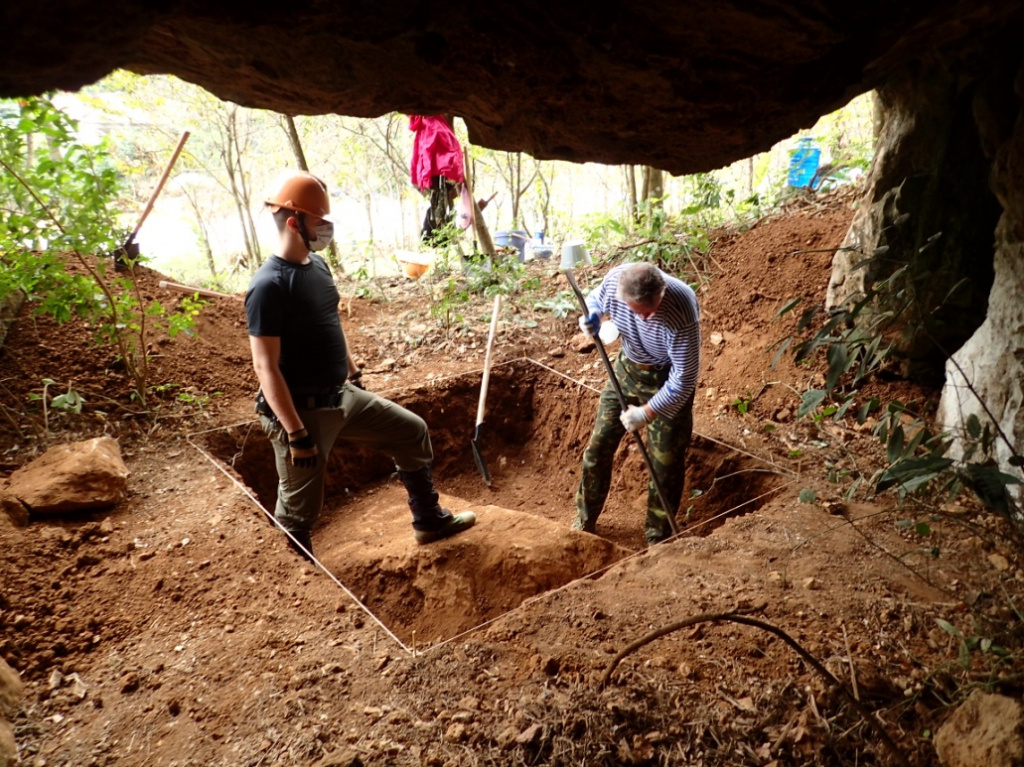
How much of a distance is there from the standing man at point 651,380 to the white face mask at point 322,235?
1.45 m

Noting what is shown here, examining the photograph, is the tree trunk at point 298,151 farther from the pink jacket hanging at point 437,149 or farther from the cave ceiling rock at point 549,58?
the cave ceiling rock at point 549,58

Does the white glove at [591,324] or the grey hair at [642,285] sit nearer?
the grey hair at [642,285]

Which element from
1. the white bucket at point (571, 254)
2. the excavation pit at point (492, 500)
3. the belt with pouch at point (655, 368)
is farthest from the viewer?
the white bucket at point (571, 254)

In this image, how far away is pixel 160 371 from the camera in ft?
14.6

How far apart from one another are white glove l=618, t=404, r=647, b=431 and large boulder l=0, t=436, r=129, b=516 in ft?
8.99

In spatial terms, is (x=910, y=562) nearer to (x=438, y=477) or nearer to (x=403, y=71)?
(x=403, y=71)

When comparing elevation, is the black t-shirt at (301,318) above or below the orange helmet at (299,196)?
below

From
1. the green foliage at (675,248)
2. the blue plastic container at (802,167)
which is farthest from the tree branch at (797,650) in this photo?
the blue plastic container at (802,167)

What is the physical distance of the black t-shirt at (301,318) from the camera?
2713 millimetres

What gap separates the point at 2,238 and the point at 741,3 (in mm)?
3838

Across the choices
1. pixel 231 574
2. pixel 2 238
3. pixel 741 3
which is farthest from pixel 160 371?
pixel 741 3

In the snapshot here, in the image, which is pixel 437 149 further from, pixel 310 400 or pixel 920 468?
pixel 920 468

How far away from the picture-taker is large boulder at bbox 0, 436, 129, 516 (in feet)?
9.94

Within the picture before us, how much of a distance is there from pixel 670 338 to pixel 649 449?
85cm
